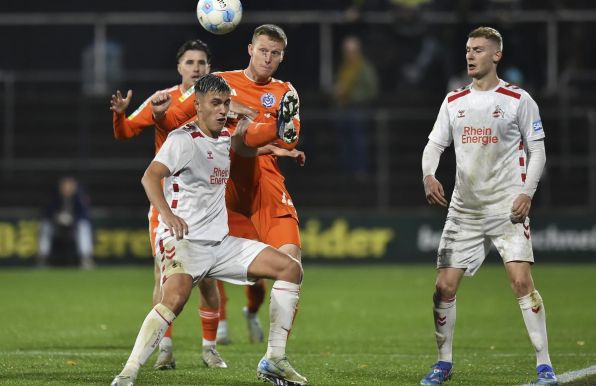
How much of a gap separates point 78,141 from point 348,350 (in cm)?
1528

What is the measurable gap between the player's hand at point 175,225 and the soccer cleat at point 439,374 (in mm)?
2182

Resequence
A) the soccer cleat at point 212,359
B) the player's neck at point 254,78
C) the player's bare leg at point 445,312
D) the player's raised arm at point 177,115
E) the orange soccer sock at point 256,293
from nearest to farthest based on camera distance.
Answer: the player's bare leg at point 445,312, the player's raised arm at point 177,115, the player's neck at point 254,78, the soccer cleat at point 212,359, the orange soccer sock at point 256,293

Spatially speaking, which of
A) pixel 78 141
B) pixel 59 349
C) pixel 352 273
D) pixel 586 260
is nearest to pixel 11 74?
pixel 78 141

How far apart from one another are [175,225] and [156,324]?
2.22 ft

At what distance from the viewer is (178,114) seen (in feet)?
33.1

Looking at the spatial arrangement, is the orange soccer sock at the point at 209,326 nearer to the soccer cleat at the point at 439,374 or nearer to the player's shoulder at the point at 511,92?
the soccer cleat at the point at 439,374

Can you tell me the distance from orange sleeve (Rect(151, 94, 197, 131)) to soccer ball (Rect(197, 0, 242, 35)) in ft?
1.96

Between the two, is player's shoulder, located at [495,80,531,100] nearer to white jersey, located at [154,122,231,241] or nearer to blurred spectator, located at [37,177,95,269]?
white jersey, located at [154,122,231,241]

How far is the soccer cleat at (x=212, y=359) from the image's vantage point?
33.6 feet

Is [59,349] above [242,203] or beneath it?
beneath

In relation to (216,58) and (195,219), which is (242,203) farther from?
(216,58)

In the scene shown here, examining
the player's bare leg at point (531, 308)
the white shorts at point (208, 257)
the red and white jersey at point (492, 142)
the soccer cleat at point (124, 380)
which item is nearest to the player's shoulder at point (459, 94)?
the red and white jersey at point (492, 142)

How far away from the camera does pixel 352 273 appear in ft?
76.6

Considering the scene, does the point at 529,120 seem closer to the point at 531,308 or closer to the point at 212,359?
the point at 531,308
